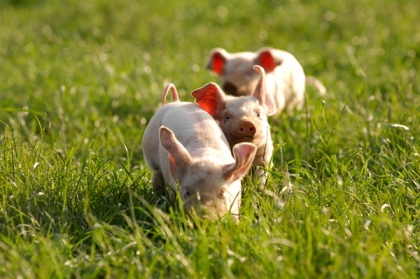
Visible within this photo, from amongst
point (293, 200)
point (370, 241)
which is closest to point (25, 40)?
point (293, 200)

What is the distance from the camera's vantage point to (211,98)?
201 inches

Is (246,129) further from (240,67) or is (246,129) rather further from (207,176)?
(240,67)

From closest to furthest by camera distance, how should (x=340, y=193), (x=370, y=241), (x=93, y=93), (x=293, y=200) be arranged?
(x=370, y=241) < (x=340, y=193) < (x=293, y=200) < (x=93, y=93)

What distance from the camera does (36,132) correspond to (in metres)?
6.64

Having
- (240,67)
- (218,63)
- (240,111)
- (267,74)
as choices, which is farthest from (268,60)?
(240,111)

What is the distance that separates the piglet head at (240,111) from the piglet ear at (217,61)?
2881 mm

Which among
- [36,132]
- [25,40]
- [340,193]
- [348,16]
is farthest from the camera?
[348,16]

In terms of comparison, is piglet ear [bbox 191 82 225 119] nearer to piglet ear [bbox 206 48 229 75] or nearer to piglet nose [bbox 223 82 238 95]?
piglet nose [bbox 223 82 238 95]

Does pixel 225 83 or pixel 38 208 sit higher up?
pixel 38 208

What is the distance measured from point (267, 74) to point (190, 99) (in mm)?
786

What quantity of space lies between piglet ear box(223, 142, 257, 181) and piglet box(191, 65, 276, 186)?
0.57 meters

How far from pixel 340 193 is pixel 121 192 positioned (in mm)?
1259

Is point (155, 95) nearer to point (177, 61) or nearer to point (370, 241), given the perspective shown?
point (177, 61)

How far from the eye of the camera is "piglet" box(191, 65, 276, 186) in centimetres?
471
